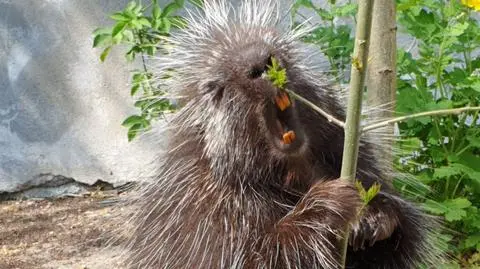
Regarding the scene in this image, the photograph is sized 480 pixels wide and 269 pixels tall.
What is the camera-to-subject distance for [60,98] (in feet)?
15.0

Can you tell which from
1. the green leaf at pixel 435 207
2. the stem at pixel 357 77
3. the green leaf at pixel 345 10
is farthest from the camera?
the green leaf at pixel 345 10

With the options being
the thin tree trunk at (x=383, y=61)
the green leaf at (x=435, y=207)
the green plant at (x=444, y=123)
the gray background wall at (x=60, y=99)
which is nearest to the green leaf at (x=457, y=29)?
the green plant at (x=444, y=123)

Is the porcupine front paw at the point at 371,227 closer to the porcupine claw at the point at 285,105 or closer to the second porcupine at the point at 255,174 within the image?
the second porcupine at the point at 255,174

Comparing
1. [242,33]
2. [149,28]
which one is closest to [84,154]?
[149,28]

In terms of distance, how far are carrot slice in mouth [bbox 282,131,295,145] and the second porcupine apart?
0.06 feet

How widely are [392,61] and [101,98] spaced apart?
2.10 metres

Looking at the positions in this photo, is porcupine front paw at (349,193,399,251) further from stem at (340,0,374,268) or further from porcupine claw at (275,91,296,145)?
stem at (340,0,374,268)

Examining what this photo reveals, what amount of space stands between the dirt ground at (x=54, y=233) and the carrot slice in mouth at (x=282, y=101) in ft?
5.20

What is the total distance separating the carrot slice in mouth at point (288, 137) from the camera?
6.61ft

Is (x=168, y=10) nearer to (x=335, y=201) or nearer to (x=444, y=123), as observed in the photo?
(x=444, y=123)

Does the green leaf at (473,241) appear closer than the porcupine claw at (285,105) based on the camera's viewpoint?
No

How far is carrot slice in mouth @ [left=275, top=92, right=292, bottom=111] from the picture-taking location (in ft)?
6.55

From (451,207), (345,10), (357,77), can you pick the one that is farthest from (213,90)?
(451,207)

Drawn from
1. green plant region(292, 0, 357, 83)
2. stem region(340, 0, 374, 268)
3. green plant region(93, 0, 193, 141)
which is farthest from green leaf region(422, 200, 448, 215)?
stem region(340, 0, 374, 268)
